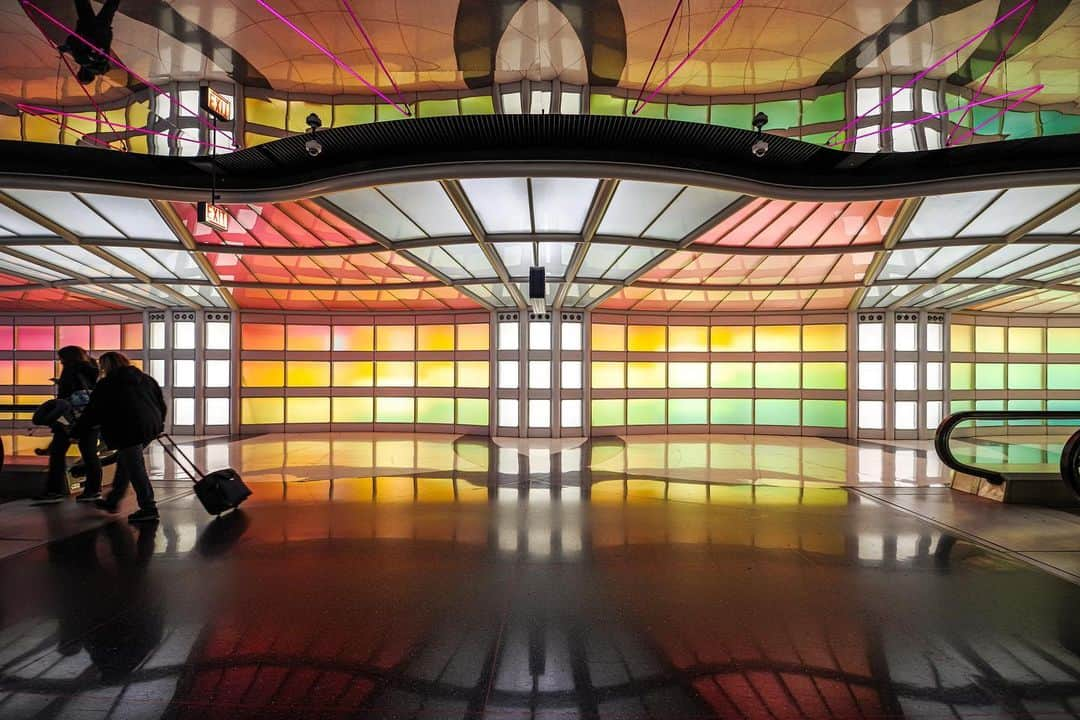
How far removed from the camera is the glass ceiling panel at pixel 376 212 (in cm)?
844

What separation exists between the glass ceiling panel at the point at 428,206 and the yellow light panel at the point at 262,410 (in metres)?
11.4

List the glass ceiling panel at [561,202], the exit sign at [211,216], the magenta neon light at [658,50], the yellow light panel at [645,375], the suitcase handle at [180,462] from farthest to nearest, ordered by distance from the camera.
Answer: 1. the yellow light panel at [645,375]
2. the magenta neon light at [658,50]
3. the glass ceiling panel at [561,202]
4. the exit sign at [211,216]
5. the suitcase handle at [180,462]

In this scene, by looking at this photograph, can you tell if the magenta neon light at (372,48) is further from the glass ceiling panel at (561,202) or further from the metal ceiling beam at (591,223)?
the metal ceiling beam at (591,223)

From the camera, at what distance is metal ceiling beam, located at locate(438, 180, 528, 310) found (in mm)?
8062

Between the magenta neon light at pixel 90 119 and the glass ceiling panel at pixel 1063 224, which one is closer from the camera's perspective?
the glass ceiling panel at pixel 1063 224

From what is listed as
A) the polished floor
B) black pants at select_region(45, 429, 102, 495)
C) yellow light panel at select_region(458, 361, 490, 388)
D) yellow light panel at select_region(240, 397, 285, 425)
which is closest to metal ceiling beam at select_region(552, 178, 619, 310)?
the polished floor

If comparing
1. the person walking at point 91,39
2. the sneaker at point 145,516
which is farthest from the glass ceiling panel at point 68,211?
the sneaker at point 145,516

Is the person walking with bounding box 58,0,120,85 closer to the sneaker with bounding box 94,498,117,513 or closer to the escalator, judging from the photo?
the sneaker with bounding box 94,498,117,513

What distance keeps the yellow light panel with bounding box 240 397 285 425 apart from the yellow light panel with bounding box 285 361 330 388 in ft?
2.55

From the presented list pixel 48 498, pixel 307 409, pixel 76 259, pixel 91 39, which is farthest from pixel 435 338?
pixel 91 39

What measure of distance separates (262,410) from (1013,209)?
69.7 ft

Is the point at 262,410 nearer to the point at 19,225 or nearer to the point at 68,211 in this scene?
the point at 19,225

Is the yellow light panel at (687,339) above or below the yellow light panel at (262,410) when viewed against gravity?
above

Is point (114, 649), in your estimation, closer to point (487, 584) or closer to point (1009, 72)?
point (487, 584)
